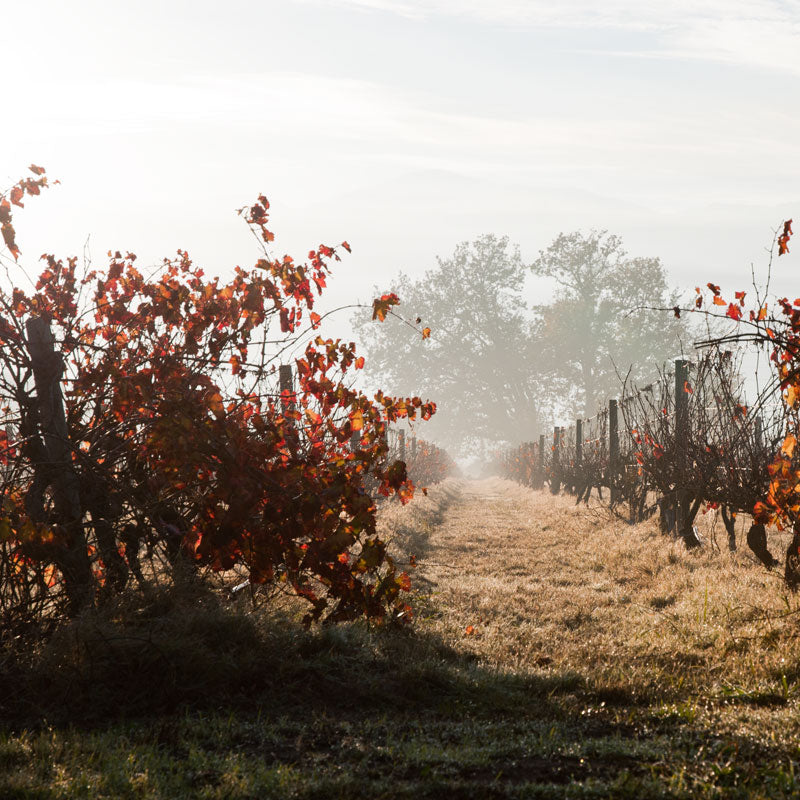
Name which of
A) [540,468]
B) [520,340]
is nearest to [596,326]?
[520,340]

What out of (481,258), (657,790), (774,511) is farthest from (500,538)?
(481,258)

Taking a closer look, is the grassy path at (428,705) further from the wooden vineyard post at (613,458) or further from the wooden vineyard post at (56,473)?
the wooden vineyard post at (613,458)

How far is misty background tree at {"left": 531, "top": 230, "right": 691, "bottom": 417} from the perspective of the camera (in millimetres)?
51500

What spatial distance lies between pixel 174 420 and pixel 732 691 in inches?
136

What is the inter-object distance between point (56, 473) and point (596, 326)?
50.9 meters

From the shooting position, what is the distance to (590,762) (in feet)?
10.8

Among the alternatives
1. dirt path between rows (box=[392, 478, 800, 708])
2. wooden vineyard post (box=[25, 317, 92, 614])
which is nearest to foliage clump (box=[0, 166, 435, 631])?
wooden vineyard post (box=[25, 317, 92, 614])

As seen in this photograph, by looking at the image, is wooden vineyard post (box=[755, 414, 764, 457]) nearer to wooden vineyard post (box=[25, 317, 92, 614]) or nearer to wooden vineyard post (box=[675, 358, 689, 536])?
wooden vineyard post (box=[675, 358, 689, 536])

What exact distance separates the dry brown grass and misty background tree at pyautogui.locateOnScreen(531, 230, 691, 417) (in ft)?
140

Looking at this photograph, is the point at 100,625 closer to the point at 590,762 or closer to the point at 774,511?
the point at 590,762

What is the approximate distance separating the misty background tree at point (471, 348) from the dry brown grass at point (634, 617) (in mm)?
43986

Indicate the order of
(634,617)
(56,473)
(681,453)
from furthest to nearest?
(681,453) < (634,617) < (56,473)

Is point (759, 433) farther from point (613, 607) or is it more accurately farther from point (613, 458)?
point (613, 458)

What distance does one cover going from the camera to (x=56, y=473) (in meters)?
4.55
